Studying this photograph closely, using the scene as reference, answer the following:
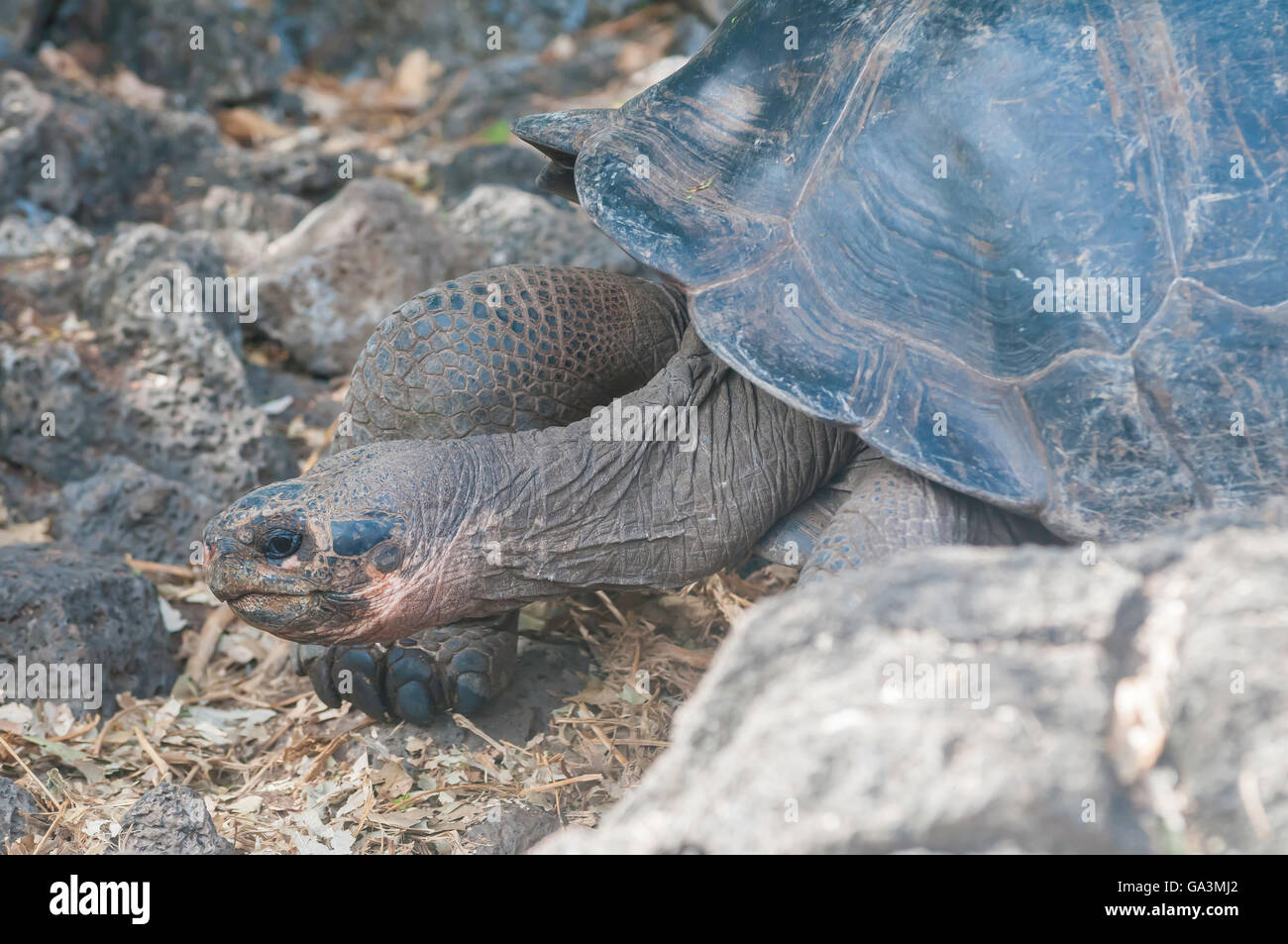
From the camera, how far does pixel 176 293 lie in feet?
15.6

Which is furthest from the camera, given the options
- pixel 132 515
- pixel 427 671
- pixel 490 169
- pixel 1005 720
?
pixel 490 169

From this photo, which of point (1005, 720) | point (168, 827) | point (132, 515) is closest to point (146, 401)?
point (132, 515)

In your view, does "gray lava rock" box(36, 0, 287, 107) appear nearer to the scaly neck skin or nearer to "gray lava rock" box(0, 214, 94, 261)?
"gray lava rock" box(0, 214, 94, 261)

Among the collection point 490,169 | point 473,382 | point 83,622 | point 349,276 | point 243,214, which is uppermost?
point 490,169

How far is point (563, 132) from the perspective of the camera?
3473mm

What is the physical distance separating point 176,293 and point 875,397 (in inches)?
130

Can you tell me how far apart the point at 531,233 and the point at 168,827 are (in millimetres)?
3484

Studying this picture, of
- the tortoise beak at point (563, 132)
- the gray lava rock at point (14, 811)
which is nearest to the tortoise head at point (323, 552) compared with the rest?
the gray lava rock at point (14, 811)

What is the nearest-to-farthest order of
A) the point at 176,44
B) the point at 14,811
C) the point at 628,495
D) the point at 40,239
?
1. the point at 14,811
2. the point at 628,495
3. the point at 40,239
4. the point at 176,44

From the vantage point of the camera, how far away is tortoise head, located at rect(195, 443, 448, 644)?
2766mm

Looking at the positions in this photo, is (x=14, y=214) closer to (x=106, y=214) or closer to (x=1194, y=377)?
(x=106, y=214)

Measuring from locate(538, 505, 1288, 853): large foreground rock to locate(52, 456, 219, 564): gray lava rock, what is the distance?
3186 mm

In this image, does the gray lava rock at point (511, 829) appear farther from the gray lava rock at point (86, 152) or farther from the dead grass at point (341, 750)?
the gray lava rock at point (86, 152)

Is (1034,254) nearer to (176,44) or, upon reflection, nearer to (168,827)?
(168,827)
